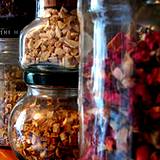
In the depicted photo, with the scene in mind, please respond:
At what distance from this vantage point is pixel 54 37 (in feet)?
1.96

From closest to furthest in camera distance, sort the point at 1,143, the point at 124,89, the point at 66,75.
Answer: the point at 124,89 → the point at 66,75 → the point at 1,143

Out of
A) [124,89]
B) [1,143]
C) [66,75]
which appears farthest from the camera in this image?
[1,143]

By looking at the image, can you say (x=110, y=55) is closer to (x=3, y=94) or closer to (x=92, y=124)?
(x=92, y=124)

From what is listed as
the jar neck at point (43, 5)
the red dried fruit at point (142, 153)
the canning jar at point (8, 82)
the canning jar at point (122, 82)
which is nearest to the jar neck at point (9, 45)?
the canning jar at point (8, 82)

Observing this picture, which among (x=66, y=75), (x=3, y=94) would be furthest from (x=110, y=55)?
(x=3, y=94)

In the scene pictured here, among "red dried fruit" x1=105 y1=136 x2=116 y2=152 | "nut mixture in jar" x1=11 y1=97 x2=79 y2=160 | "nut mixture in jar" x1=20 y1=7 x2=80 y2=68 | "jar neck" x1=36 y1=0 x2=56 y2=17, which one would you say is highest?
"jar neck" x1=36 y1=0 x2=56 y2=17

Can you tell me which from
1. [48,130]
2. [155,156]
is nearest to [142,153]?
[155,156]

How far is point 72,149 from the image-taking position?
1.89ft

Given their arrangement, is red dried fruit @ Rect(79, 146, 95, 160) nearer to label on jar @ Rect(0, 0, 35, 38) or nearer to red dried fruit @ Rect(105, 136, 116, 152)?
red dried fruit @ Rect(105, 136, 116, 152)

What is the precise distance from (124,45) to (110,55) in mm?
21

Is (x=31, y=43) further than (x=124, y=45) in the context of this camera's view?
Yes

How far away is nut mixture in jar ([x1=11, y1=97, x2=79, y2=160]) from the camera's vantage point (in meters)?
0.58

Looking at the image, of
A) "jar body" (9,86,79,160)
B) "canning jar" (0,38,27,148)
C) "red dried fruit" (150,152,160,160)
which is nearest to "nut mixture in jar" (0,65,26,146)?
"canning jar" (0,38,27,148)

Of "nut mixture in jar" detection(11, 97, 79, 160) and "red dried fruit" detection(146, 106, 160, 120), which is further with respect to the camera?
"nut mixture in jar" detection(11, 97, 79, 160)
